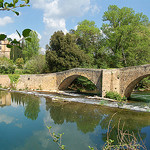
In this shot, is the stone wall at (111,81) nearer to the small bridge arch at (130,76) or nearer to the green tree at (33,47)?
the small bridge arch at (130,76)

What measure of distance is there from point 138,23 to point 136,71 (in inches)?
486

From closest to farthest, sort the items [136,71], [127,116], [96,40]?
[127,116] → [136,71] → [96,40]

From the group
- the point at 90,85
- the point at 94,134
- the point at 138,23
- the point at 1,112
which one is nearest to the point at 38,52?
the point at 90,85

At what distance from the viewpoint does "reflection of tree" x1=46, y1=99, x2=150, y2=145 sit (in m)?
8.53

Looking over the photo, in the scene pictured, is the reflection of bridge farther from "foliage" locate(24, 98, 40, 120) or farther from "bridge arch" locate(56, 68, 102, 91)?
"foliage" locate(24, 98, 40, 120)

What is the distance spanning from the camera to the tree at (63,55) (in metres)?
22.5

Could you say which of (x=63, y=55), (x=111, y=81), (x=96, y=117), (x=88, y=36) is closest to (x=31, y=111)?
(x=96, y=117)

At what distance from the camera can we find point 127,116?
404 inches

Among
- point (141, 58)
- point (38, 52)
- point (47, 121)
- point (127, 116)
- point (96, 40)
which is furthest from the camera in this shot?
point (38, 52)

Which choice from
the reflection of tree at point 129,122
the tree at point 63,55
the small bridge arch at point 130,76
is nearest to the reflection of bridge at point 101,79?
the small bridge arch at point 130,76

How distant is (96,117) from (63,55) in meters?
13.9

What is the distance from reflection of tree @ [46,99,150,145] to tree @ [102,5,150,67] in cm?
1163

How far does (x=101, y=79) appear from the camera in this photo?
15570 millimetres

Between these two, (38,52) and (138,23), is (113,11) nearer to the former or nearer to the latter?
(138,23)
